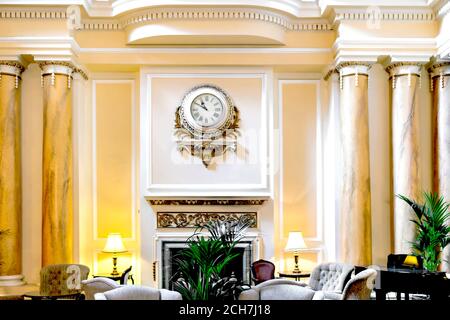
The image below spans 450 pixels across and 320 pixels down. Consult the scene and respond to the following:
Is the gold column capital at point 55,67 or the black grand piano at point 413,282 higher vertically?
the gold column capital at point 55,67

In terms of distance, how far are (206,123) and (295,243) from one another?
2.31 m

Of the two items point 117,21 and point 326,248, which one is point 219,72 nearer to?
point 117,21

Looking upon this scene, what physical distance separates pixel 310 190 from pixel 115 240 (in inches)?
126

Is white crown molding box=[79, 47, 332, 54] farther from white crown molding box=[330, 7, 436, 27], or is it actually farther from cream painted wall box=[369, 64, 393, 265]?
cream painted wall box=[369, 64, 393, 265]

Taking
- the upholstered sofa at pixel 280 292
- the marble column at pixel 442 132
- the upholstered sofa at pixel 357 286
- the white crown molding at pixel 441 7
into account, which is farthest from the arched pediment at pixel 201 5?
the upholstered sofa at pixel 280 292

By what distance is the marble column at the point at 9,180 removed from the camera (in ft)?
29.6

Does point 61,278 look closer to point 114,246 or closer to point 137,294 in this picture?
point 114,246

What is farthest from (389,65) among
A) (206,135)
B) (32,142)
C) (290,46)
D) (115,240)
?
(32,142)

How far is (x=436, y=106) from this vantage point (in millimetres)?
9336

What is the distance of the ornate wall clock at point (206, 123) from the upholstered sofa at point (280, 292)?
365cm

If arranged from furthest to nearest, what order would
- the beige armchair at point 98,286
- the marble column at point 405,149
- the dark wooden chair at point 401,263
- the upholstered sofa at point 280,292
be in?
the marble column at point 405,149, the dark wooden chair at point 401,263, the beige armchair at point 98,286, the upholstered sofa at point 280,292

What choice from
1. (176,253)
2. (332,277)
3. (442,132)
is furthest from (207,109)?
(442,132)

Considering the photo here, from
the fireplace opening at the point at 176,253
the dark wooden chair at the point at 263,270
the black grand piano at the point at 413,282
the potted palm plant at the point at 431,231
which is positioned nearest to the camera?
the black grand piano at the point at 413,282

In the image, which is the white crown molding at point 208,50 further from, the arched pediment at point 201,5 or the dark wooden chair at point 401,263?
the dark wooden chair at point 401,263
